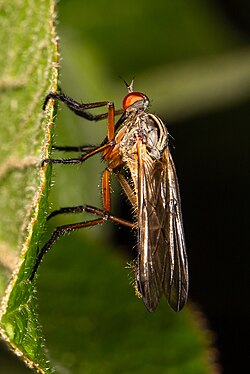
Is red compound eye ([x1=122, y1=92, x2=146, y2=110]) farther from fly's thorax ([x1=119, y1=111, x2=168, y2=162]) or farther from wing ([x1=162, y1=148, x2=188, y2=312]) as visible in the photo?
wing ([x1=162, y1=148, x2=188, y2=312])

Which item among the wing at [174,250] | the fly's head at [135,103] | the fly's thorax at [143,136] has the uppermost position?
the fly's head at [135,103]

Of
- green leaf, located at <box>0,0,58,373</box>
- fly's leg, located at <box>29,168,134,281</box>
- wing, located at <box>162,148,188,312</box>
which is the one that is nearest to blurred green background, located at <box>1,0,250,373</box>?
fly's leg, located at <box>29,168,134,281</box>

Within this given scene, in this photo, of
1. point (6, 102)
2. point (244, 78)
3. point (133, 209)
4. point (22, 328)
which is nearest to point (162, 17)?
point (244, 78)

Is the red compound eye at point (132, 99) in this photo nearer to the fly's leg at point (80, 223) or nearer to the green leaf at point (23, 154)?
the fly's leg at point (80, 223)

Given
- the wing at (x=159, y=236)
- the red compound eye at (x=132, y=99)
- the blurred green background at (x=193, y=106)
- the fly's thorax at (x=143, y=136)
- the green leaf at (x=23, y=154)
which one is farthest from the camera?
the blurred green background at (x=193, y=106)

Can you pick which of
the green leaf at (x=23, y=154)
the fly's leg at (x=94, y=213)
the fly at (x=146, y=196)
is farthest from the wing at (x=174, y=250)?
the green leaf at (x=23, y=154)

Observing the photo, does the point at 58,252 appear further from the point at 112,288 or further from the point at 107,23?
the point at 107,23
